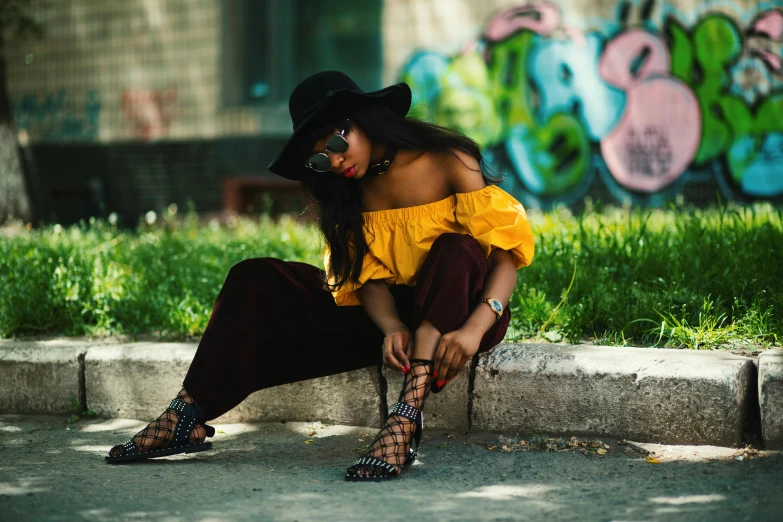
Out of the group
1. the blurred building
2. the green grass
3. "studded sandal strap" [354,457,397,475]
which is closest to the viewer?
"studded sandal strap" [354,457,397,475]

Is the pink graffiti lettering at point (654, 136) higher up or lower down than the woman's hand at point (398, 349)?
higher up

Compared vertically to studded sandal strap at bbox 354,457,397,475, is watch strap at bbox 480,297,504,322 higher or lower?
higher

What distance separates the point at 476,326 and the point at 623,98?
5592 millimetres

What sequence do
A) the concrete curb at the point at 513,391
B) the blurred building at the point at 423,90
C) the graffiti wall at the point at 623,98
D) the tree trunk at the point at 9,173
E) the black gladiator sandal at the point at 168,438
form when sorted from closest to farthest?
1. the concrete curb at the point at 513,391
2. the black gladiator sandal at the point at 168,438
3. the graffiti wall at the point at 623,98
4. the blurred building at the point at 423,90
5. the tree trunk at the point at 9,173

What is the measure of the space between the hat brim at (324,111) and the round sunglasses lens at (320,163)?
Answer: 0.35 ft

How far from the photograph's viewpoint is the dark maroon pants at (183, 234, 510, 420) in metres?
2.97

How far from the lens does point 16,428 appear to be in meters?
3.61

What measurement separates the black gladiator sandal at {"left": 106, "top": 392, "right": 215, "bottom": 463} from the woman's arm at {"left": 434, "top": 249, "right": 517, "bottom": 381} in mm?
875

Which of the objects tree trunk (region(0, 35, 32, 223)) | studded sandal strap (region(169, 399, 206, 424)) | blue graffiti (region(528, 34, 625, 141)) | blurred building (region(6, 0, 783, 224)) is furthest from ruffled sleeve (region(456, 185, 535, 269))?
tree trunk (region(0, 35, 32, 223))

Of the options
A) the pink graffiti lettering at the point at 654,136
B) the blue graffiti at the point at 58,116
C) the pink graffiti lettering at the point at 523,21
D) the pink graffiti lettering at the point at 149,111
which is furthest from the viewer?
the blue graffiti at the point at 58,116

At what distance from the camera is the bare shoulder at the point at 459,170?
124 inches

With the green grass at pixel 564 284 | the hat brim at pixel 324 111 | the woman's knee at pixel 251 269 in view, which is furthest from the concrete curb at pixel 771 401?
the woman's knee at pixel 251 269

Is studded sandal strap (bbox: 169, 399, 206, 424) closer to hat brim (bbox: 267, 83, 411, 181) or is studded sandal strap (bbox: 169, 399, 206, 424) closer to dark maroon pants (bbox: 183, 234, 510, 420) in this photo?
dark maroon pants (bbox: 183, 234, 510, 420)

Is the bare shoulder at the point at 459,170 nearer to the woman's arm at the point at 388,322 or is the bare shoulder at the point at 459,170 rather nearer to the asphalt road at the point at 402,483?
the woman's arm at the point at 388,322
